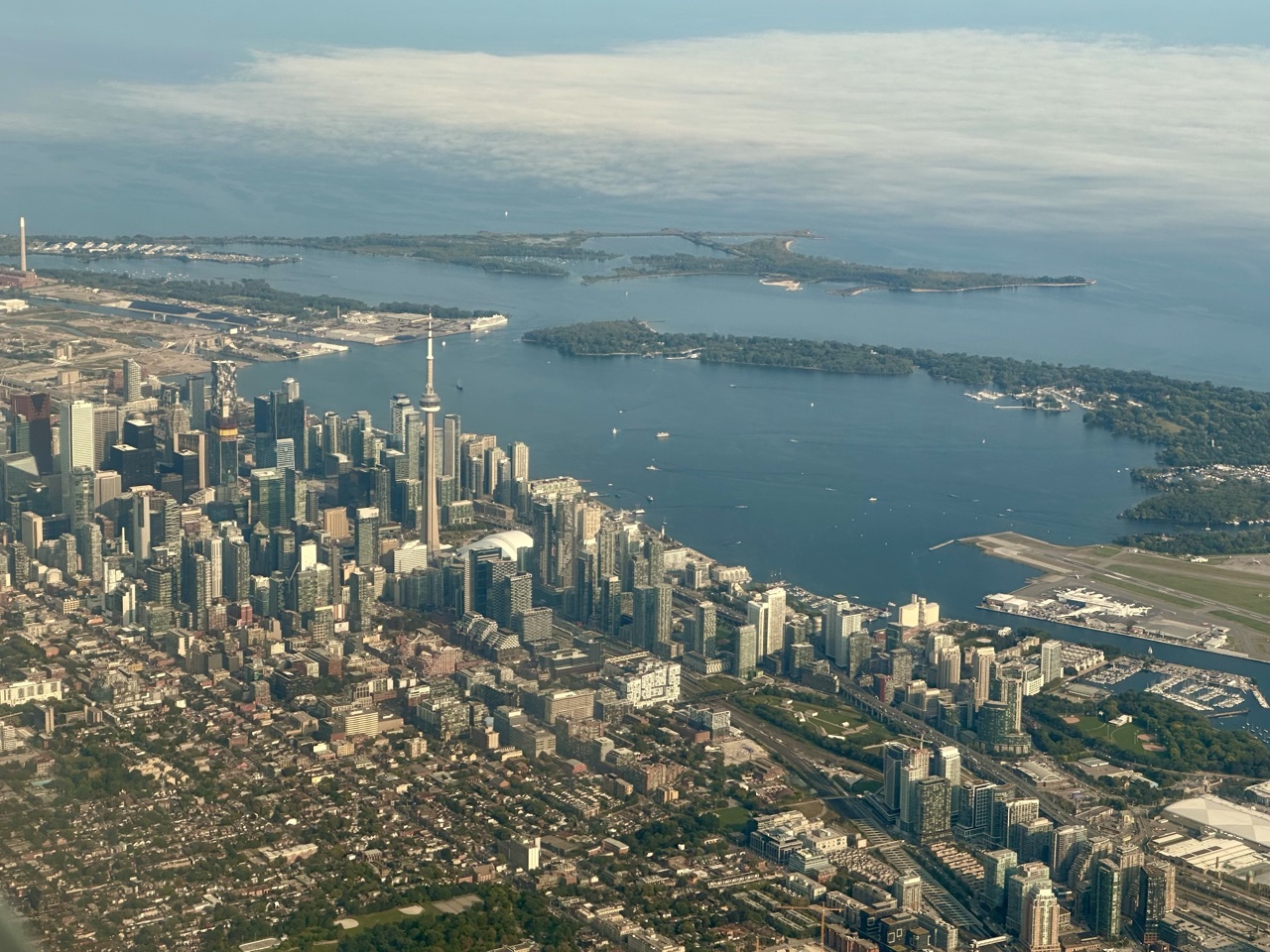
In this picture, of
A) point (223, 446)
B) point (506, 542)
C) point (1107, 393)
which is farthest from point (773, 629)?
point (1107, 393)

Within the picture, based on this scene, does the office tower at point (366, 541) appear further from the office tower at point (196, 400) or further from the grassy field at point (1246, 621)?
the grassy field at point (1246, 621)

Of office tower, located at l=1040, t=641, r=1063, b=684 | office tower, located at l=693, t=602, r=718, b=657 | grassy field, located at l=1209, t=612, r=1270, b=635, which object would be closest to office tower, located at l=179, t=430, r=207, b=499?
office tower, located at l=693, t=602, r=718, b=657

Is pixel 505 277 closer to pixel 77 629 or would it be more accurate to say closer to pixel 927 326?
pixel 927 326

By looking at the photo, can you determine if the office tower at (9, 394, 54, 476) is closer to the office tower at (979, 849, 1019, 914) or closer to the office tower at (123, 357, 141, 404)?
the office tower at (123, 357, 141, 404)

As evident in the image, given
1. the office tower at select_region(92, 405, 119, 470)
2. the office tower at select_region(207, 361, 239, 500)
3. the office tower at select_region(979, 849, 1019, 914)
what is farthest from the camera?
the office tower at select_region(207, 361, 239, 500)

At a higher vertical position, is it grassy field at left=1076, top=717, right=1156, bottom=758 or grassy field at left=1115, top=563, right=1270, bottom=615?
grassy field at left=1115, top=563, right=1270, bottom=615

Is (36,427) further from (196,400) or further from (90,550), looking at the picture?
(196,400)

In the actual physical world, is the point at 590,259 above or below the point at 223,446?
above

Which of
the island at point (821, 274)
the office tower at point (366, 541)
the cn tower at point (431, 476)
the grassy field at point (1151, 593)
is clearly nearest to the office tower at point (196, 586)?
the office tower at point (366, 541)
